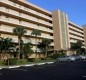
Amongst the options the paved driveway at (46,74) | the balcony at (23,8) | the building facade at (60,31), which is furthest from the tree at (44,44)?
the paved driveway at (46,74)

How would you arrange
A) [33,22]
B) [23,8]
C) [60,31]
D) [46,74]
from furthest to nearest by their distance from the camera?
[60,31]
[33,22]
[23,8]
[46,74]

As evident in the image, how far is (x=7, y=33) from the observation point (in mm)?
62031

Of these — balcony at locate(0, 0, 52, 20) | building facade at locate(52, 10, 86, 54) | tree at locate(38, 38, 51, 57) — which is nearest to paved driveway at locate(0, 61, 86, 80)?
balcony at locate(0, 0, 52, 20)

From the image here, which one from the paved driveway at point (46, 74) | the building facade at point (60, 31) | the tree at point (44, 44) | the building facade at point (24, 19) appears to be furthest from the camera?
the building facade at point (60, 31)

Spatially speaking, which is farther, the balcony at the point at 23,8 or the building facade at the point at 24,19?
the balcony at the point at 23,8

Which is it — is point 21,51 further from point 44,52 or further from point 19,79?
point 19,79

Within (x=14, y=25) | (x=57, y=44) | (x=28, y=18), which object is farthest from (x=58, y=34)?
(x=14, y=25)

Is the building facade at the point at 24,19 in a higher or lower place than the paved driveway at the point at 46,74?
higher

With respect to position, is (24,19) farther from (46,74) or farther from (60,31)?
(46,74)

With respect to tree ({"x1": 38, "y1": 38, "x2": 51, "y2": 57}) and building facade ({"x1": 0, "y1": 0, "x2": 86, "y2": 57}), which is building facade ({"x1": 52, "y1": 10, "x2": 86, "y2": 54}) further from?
tree ({"x1": 38, "y1": 38, "x2": 51, "y2": 57})

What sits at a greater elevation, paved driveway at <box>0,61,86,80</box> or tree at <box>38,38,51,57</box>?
tree at <box>38,38,51,57</box>

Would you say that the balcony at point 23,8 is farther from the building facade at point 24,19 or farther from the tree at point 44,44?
the tree at point 44,44

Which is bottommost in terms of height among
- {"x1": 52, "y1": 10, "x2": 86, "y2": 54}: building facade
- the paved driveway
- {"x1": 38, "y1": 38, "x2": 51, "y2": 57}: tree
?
the paved driveway

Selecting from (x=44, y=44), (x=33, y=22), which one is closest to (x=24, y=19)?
(x=33, y=22)
